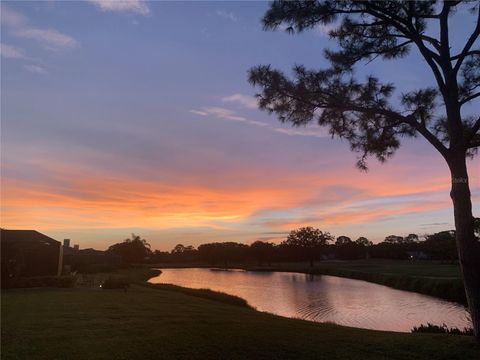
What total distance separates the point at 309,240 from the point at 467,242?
8591cm

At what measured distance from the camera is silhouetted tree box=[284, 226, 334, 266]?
92.8 meters

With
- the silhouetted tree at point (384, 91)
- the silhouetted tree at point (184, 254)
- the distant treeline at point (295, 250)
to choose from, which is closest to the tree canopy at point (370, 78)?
the silhouetted tree at point (384, 91)

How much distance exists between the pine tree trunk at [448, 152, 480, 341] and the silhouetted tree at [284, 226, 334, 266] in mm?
84145

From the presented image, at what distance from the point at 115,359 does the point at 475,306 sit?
22.4ft

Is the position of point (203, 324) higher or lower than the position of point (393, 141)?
lower

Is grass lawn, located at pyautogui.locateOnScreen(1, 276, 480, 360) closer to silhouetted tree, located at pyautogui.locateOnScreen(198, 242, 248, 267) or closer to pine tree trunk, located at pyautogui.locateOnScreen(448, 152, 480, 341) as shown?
pine tree trunk, located at pyautogui.locateOnScreen(448, 152, 480, 341)

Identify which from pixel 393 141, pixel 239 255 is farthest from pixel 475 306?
pixel 239 255

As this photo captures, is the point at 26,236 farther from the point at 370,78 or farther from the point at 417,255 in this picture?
the point at 417,255

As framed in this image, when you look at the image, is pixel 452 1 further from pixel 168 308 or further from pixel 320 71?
pixel 168 308

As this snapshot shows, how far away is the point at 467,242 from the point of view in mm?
8812

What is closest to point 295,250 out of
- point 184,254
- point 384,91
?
point 184,254

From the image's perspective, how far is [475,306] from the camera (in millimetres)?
8711

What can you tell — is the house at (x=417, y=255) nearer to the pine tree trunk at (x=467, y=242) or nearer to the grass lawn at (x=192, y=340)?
the grass lawn at (x=192, y=340)

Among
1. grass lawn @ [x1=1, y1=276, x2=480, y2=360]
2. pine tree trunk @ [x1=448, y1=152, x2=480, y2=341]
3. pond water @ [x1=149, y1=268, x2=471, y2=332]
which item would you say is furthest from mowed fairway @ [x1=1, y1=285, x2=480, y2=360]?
pond water @ [x1=149, y1=268, x2=471, y2=332]
